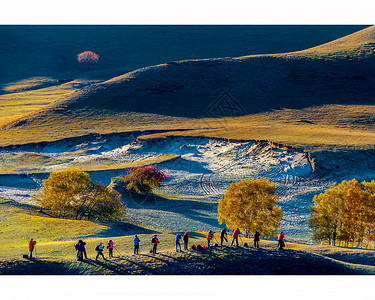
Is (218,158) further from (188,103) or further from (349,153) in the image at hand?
(188,103)

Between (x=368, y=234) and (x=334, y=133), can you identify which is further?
(x=334, y=133)

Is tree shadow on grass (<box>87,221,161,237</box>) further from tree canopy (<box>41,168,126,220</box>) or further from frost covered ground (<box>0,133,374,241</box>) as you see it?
tree canopy (<box>41,168,126,220</box>)

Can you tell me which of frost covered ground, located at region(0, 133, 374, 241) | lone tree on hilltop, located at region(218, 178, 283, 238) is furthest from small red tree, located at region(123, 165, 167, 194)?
lone tree on hilltop, located at region(218, 178, 283, 238)

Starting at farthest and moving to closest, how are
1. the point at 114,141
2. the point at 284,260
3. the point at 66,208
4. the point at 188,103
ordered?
1. the point at 188,103
2. the point at 114,141
3. the point at 66,208
4. the point at 284,260

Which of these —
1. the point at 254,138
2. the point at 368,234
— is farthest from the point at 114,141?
the point at 368,234

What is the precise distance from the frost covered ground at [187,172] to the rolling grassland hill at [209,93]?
11754 mm

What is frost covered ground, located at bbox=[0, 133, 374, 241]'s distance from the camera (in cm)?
5928

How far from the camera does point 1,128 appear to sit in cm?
11794

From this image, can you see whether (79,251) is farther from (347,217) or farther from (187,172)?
(187,172)

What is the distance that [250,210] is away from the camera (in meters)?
48.9

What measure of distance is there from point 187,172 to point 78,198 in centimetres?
2594

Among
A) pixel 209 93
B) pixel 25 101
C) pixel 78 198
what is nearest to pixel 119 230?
pixel 78 198

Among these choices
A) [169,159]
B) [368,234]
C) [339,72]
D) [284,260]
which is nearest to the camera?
[284,260]

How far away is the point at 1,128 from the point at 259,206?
87.4m
